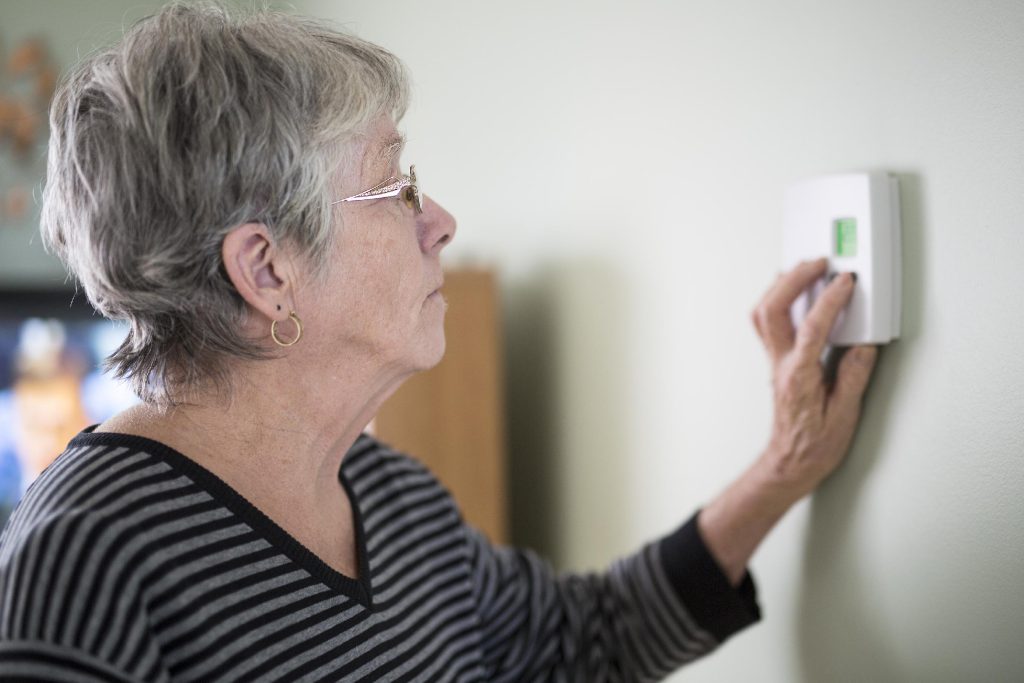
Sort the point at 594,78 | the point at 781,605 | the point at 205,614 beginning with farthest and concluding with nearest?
the point at 594,78
the point at 781,605
the point at 205,614

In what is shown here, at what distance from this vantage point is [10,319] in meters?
2.78

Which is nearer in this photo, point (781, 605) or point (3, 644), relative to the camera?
point (3, 644)

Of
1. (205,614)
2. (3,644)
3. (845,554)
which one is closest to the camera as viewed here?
(3,644)

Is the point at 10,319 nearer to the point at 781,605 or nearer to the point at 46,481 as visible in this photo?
the point at 46,481

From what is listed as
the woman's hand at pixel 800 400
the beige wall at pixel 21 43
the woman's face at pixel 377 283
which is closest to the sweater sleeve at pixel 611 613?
the woman's hand at pixel 800 400

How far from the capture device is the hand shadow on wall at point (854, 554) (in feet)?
3.19

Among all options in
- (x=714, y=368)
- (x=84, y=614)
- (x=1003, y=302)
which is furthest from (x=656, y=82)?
(x=84, y=614)

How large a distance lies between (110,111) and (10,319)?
84.6 inches

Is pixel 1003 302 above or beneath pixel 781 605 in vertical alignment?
above

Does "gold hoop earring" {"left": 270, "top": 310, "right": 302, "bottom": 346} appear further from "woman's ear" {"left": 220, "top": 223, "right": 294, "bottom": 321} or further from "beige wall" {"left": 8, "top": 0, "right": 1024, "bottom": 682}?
"beige wall" {"left": 8, "top": 0, "right": 1024, "bottom": 682}

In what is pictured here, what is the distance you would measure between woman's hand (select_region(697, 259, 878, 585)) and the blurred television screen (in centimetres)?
214

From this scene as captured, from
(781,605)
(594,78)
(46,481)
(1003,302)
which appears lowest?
(781,605)

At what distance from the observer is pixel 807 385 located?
104cm

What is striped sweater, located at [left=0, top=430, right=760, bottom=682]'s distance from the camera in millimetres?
775
